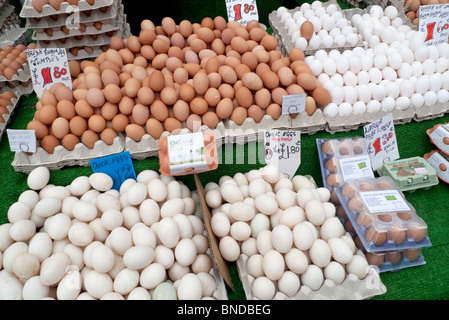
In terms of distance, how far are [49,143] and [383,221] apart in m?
1.47

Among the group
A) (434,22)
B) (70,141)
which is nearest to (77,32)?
(70,141)

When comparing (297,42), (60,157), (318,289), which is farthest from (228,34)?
(318,289)

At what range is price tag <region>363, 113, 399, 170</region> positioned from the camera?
4.91 feet

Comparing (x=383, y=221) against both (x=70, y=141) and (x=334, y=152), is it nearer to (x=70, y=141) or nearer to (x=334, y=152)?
(x=334, y=152)

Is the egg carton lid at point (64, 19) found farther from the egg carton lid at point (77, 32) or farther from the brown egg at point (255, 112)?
the brown egg at point (255, 112)

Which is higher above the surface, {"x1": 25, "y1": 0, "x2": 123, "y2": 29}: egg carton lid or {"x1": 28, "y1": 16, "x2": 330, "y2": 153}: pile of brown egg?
{"x1": 25, "y1": 0, "x2": 123, "y2": 29}: egg carton lid

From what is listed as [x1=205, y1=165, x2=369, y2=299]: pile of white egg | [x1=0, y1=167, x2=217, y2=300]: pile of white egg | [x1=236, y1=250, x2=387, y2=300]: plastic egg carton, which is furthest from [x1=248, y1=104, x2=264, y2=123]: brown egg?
[x1=236, y1=250, x2=387, y2=300]: plastic egg carton

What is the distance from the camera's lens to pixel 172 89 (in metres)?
1.45

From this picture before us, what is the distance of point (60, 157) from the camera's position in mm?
1406

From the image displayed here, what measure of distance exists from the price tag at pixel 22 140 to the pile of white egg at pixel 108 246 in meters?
0.23

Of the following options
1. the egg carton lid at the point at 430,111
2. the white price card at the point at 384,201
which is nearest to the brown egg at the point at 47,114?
the white price card at the point at 384,201

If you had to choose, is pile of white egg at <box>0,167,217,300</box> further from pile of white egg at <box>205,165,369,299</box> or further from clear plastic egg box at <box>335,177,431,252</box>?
clear plastic egg box at <box>335,177,431,252</box>

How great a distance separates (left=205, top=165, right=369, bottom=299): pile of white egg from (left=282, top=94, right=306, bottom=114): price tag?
0.41 metres

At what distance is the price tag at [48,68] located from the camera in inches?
57.5
